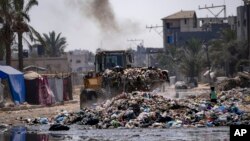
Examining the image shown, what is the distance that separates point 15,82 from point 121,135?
18.8 meters

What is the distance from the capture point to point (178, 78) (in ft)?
342

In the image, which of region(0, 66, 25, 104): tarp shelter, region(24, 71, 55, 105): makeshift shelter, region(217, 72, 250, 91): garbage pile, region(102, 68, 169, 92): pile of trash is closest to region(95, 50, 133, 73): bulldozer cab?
region(102, 68, 169, 92): pile of trash

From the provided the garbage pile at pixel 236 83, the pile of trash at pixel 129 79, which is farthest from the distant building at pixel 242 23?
the pile of trash at pixel 129 79

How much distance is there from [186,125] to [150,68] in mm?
11036

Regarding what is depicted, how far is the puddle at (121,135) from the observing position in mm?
18328

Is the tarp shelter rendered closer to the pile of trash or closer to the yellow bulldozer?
the yellow bulldozer

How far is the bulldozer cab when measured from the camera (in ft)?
112

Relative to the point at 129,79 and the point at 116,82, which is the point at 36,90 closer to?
the point at 116,82

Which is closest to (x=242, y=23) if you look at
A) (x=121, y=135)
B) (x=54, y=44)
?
(x=54, y=44)

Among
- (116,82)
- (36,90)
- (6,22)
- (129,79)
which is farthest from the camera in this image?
(6,22)

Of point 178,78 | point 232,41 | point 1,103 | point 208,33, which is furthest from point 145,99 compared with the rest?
point 208,33

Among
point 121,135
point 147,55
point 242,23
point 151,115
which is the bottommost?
point 121,135

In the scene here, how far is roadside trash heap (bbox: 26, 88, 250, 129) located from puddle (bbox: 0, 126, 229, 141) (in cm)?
121

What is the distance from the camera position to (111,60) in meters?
34.4
